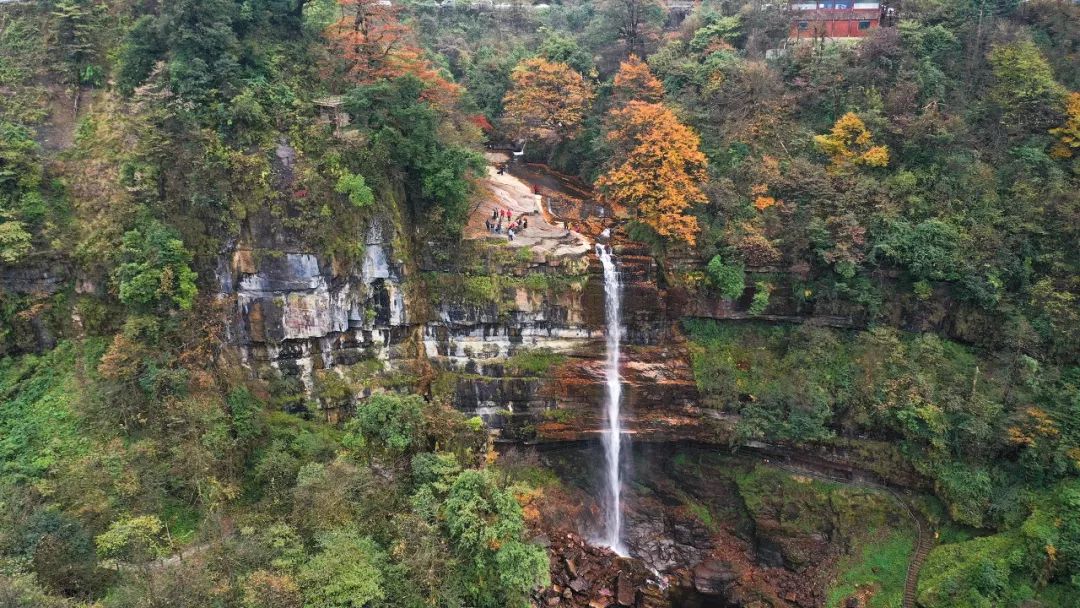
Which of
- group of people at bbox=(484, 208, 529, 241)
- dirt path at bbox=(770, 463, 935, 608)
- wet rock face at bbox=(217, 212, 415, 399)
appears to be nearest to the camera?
wet rock face at bbox=(217, 212, 415, 399)

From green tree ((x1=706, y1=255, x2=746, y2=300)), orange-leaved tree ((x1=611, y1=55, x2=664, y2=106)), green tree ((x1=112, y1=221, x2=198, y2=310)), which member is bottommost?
green tree ((x1=706, y1=255, x2=746, y2=300))

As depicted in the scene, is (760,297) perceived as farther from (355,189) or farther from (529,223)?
(355,189)

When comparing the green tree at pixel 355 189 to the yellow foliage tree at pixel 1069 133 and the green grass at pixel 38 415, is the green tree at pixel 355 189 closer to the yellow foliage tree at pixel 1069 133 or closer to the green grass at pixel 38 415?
the green grass at pixel 38 415

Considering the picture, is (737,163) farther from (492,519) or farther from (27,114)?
(27,114)

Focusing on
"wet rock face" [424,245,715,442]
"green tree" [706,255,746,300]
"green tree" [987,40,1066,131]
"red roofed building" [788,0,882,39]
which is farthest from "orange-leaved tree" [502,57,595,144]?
"green tree" [987,40,1066,131]

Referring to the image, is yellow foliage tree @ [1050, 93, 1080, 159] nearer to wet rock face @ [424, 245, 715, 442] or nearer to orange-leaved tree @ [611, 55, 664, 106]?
orange-leaved tree @ [611, 55, 664, 106]

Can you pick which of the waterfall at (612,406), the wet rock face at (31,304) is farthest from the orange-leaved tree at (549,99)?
the wet rock face at (31,304)
